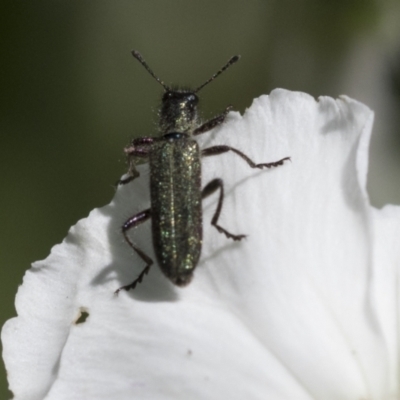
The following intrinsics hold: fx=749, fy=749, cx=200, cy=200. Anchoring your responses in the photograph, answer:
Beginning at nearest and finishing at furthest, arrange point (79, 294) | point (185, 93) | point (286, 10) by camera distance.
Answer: point (79, 294) < point (185, 93) < point (286, 10)

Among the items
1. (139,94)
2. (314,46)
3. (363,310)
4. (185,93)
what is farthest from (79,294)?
(314,46)

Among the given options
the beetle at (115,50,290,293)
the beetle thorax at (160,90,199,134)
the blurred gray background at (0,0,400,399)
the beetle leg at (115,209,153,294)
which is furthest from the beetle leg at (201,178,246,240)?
the blurred gray background at (0,0,400,399)

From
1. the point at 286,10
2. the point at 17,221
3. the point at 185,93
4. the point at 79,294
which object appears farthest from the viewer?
the point at 286,10

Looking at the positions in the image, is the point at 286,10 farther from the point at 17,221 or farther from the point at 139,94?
the point at 17,221

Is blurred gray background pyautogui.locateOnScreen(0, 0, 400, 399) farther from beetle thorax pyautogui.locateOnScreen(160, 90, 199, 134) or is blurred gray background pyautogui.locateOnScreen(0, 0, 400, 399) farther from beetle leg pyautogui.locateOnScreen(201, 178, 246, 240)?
beetle leg pyautogui.locateOnScreen(201, 178, 246, 240)

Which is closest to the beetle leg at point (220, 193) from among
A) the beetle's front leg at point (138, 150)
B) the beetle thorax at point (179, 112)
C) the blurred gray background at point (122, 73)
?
the beetle's front leg at point (138, 150)

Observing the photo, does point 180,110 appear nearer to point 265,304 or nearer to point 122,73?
point 122,73
